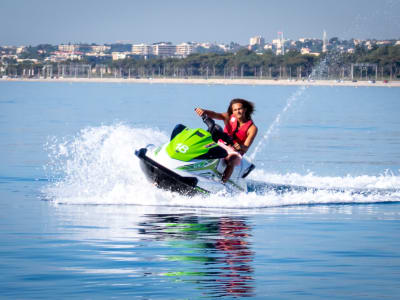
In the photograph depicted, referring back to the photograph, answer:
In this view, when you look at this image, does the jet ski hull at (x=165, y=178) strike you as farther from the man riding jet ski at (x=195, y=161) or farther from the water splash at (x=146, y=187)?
the water splash at (x=146, y=187)

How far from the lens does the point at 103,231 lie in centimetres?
996

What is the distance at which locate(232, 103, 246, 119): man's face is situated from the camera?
40.1ft

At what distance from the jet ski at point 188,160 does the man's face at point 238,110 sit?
0.51 metres

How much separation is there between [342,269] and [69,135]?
69.3 ft

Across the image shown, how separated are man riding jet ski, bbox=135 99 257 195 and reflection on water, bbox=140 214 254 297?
637 mm

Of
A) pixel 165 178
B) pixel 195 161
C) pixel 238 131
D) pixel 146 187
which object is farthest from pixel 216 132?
pixel 146 187

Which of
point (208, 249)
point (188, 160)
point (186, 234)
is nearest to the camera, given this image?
point (208, 249)

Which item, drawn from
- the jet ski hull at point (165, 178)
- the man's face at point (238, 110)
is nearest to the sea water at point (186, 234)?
the jet ski hull at point (165, 178)

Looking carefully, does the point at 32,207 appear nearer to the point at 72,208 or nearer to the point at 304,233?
the point at 72,208

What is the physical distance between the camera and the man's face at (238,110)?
12211mm

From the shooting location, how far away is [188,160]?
37.8 ft

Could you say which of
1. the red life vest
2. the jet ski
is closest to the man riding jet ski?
the jet ski

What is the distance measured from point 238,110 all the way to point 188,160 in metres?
1.20

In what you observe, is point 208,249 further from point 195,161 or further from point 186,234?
point 195,161
